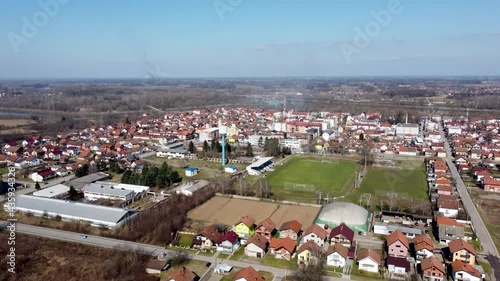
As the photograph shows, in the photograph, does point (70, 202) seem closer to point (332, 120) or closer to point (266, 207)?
point (266, 207)

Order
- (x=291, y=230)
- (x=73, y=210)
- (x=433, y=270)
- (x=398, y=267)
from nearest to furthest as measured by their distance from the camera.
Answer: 1. (x=433, y=270)
2. (x=398, y=267)
3. (x=291, y=230)
4. (x=73, y=210)

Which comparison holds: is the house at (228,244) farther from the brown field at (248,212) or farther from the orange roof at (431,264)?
the orange roof at (431,264)

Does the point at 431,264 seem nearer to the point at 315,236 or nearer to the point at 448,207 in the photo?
the point at 315,236

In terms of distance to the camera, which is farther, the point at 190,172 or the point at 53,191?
the point at 190,172

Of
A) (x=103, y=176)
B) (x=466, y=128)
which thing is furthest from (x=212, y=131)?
(x=466, y=128)

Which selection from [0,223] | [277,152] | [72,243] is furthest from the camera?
[277,152]

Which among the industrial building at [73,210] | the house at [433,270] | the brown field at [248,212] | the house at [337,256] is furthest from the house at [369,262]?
the industrial building at [73,210]

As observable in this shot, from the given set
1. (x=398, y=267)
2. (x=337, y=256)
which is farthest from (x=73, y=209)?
(x=398, y=267)

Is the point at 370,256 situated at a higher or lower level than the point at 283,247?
higher
